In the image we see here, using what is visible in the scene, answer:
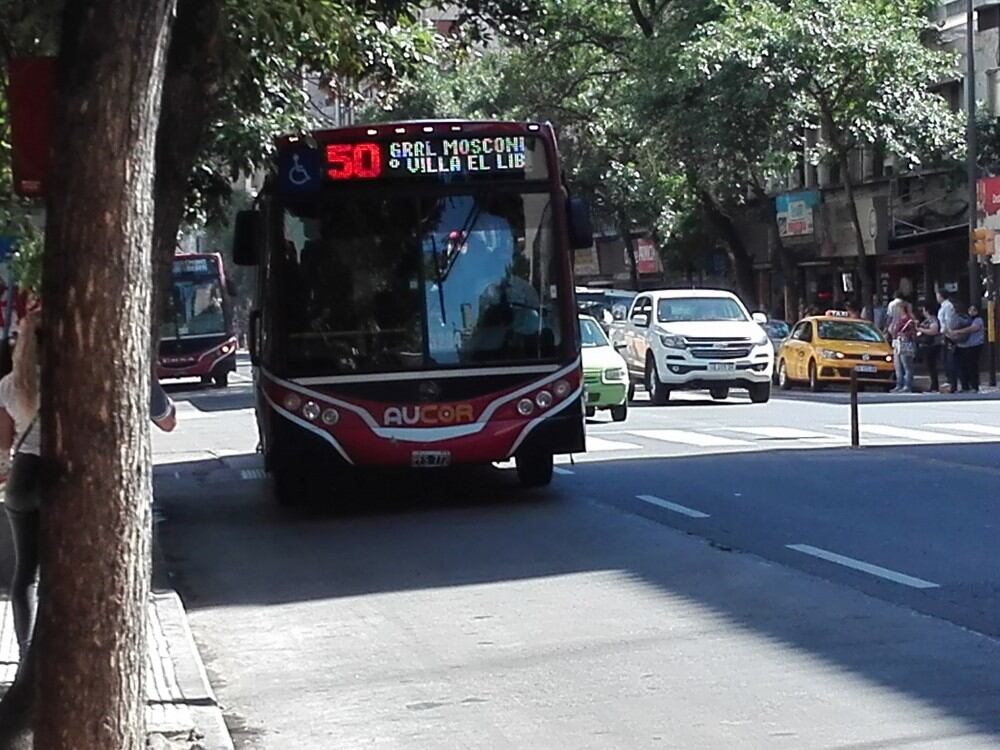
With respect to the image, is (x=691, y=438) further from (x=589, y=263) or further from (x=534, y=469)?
(x=589, y=263)

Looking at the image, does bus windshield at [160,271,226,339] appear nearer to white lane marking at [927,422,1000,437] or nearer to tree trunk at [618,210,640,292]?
tree trunk at [618,210,640,292]

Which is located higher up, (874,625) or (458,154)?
(458,154)

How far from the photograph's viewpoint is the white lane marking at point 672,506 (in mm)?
15125

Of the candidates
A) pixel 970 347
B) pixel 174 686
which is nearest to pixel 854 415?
pixel 174 686

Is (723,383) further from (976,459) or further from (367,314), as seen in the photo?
(367,314)

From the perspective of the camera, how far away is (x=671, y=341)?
32656mm

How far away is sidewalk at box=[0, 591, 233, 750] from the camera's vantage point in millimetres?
7797

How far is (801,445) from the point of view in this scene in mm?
22031

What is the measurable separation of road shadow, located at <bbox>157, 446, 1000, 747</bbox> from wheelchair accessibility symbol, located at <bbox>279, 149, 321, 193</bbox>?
2.79 meters

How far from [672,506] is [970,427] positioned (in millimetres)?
10071

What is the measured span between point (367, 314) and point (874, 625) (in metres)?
6.59

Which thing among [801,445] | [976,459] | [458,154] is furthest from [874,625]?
[801,445]

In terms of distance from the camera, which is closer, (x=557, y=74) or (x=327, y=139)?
(x=327, y=139)

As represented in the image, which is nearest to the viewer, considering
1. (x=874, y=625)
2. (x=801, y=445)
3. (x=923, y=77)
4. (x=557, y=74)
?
(x=874, y=625)
